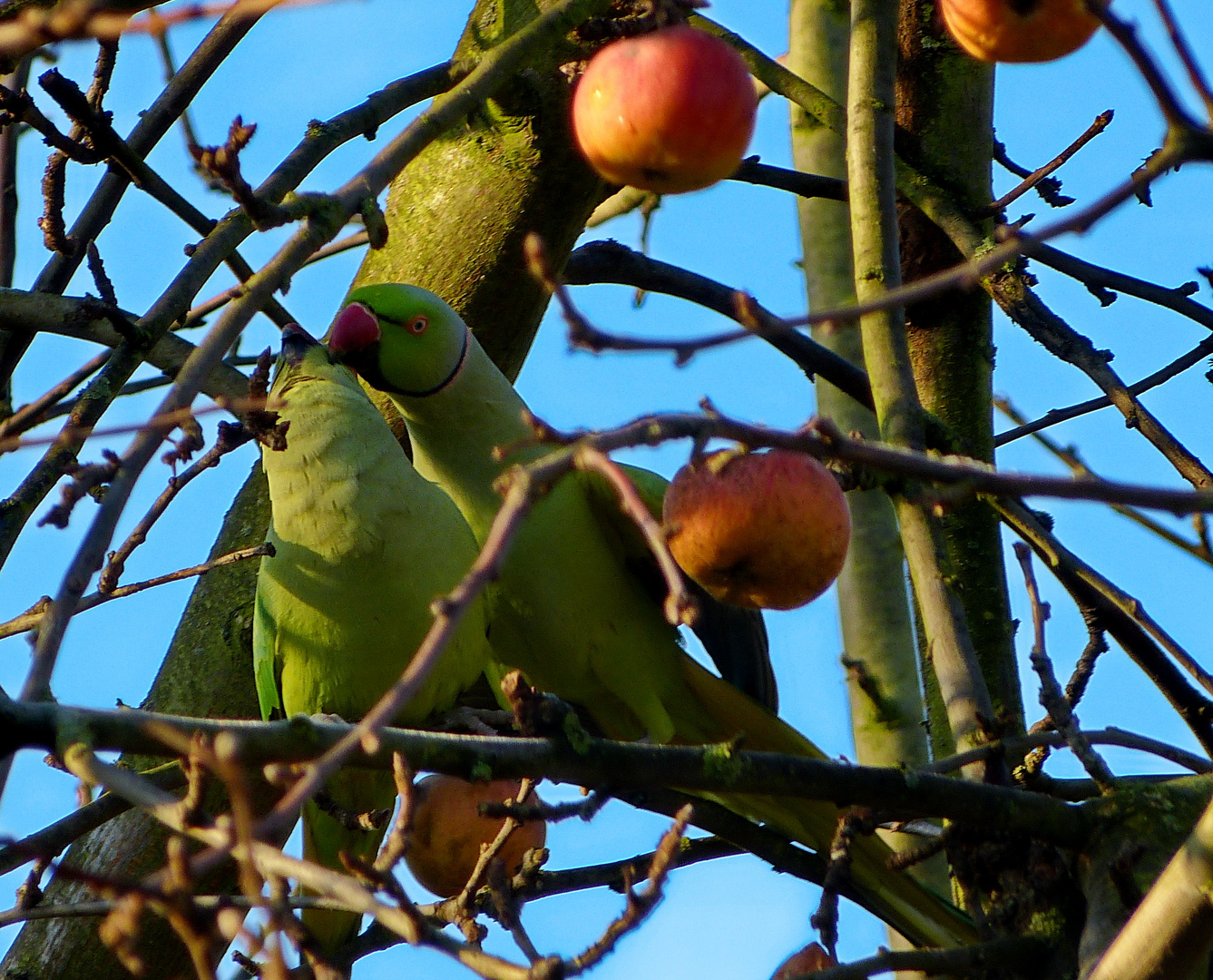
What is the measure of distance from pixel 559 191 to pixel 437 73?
19.0 inches

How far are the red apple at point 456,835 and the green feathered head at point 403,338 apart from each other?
90 cm

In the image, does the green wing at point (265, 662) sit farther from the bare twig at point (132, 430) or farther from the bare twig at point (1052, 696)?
the bare twig at point (1052, 696)

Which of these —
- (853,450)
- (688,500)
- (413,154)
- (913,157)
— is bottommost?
(853,450)

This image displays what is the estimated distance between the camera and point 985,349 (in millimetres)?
3455

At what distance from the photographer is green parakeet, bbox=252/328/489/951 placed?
288 centimetres

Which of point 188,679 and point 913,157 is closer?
point 188,679

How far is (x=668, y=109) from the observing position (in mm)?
1829

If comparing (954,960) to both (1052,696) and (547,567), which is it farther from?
(547,567)

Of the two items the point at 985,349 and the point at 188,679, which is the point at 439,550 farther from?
the point at 985,349

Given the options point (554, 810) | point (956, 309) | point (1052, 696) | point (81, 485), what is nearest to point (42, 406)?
point (81, 485)

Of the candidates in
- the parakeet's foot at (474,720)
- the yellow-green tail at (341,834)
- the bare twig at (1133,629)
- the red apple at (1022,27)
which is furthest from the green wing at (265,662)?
the red apple at (1022,27)

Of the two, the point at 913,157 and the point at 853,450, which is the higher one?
the point at 913,157

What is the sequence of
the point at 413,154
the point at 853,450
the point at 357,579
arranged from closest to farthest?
the point at 853,450 → the point at 413,154 → the point at 357,579

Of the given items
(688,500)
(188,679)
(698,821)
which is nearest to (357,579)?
(188,679)
